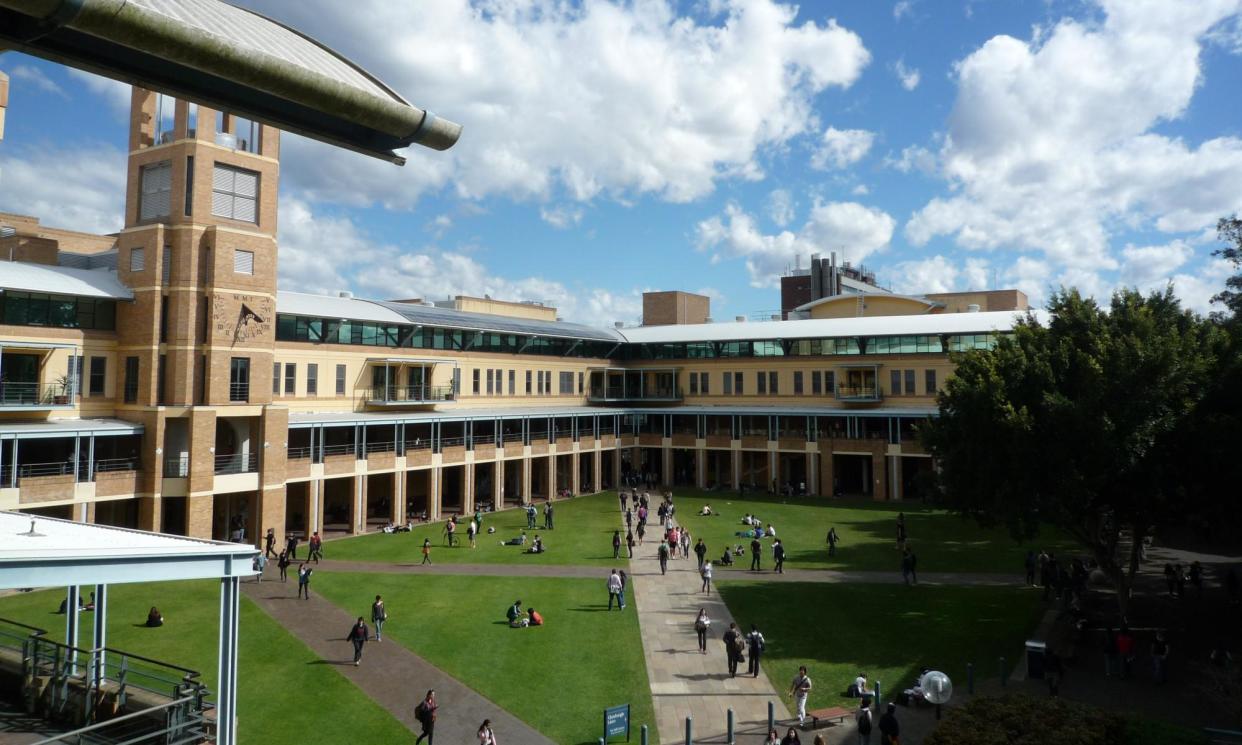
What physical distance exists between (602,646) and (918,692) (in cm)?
821

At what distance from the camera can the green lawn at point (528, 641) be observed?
17312 millimetres

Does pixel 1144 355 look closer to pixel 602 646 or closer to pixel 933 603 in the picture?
pixel 933 603

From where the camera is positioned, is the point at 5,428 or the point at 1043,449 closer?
the point at 1043,449

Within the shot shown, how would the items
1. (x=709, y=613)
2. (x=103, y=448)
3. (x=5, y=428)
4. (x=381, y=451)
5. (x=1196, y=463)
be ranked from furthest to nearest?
1. (x=381, y=451)
2. (x=103, y=448)
3. (x=5, y=428)
4. (x=709, y=613)
5. (x=1196, y=463)

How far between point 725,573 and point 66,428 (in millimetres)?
25213

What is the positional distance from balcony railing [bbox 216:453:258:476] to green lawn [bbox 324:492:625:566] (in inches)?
190

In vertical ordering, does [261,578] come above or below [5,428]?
below

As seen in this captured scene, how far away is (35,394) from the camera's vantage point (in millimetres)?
29438

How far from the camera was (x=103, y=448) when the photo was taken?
3177 centimetres

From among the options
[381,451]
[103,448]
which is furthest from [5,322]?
[381,451]

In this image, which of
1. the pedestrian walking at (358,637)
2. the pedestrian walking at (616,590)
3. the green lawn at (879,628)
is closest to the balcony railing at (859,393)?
the green lawn at (879,628)

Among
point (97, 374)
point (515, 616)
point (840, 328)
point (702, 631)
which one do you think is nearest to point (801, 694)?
point (702, 631)

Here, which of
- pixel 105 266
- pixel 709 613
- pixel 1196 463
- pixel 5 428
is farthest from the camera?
pixel 105 266

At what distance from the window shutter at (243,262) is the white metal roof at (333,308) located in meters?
5.19
